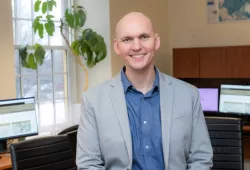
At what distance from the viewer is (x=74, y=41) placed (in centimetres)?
442

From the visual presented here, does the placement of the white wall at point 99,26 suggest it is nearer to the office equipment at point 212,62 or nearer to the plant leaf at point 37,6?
the plant leaf at point 37,6

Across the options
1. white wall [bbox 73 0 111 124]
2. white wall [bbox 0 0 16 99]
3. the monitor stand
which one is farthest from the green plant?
the monitor stand

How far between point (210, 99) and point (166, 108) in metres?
3.60

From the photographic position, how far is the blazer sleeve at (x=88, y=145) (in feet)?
5.62

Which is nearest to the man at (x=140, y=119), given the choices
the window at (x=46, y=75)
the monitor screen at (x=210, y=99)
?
the window at (x=46, y=75)

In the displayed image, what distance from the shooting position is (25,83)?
4.22m

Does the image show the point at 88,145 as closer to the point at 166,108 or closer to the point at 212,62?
the point at 166,108

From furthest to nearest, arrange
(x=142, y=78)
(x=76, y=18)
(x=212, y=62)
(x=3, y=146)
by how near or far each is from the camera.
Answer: (x=212, y=62) → (x=76, y=18) → (x=3, y=146) → (x=142, y=78)

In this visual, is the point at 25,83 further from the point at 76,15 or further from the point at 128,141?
the point at 128,141

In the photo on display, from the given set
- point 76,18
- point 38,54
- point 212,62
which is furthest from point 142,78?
point 212,62

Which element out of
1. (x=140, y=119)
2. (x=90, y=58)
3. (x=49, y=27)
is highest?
(x=49, y=27)

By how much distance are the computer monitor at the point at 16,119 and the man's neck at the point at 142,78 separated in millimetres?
1937

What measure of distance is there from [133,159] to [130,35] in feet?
1.69

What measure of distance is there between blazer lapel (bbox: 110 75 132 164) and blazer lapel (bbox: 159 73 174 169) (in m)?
0.15
